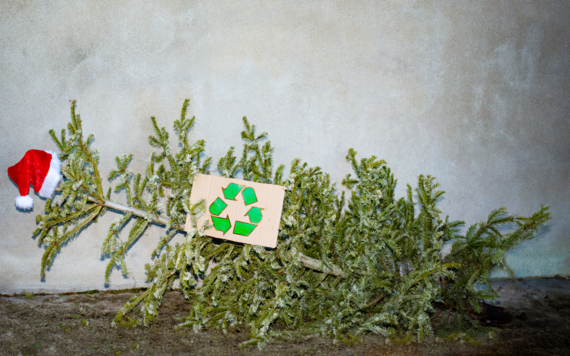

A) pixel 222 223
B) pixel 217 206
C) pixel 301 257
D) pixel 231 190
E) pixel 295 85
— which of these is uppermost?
pixel 295 85

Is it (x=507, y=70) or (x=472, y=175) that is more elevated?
(x=507, y=70)

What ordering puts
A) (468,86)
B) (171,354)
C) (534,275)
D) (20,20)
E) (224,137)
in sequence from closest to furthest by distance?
(171,354) < (20,20) < (224,137) < (468,86) < (534,275)

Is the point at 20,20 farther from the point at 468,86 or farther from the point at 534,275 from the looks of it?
the point at 534,275

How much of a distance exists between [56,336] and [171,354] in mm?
812

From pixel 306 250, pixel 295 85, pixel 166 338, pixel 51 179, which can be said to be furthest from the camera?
pixel 295 85

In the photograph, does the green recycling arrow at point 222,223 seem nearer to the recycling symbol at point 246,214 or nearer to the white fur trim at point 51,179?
the recycling symbol at point 246,214

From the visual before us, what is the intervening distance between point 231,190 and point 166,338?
1.10 m

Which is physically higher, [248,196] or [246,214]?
[248,196]

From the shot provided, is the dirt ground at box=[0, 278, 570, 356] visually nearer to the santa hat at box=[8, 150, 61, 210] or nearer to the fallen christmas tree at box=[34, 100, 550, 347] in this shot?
the fallen christmas tree at box=[34, 100, 550, 347]

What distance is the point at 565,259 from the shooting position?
13.5 ft

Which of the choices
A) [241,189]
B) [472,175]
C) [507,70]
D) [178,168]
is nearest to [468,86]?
[507,70]

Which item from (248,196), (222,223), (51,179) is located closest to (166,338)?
(222,223)

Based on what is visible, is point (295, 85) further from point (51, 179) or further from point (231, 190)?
point (51, 179)

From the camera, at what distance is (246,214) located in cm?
261
